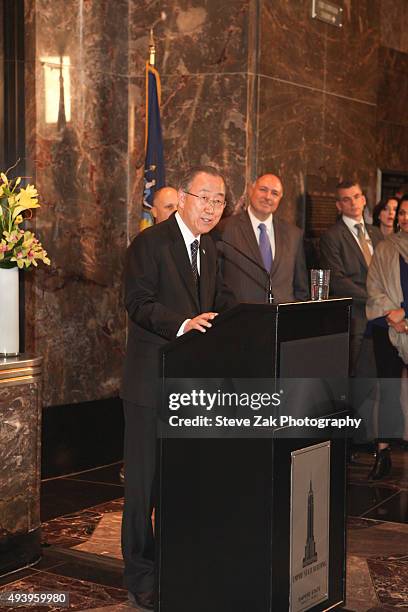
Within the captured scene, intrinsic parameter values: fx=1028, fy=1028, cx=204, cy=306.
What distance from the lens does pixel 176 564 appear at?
3.76m

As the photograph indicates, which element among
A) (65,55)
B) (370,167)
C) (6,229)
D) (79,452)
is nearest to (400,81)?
(370,167)

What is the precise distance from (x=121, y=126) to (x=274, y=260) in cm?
176

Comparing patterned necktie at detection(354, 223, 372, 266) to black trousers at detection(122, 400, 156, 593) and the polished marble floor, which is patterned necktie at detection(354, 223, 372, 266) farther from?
black trousers at detection(122, 400, 156, 593)

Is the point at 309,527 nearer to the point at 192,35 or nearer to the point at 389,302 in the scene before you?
the point at 389,302

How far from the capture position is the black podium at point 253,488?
3559 mm

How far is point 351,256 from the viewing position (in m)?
7.16

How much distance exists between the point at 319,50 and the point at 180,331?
14.9 feet

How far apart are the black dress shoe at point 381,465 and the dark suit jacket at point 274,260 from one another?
1251 mm

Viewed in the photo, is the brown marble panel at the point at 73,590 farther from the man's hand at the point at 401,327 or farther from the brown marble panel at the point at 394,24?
the brown marble panel at the point at 394,24

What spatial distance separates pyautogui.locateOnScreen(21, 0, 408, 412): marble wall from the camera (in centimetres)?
686

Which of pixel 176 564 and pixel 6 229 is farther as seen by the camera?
pixel 6 229

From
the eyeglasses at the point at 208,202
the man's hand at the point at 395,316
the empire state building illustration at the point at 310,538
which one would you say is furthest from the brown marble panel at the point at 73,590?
the man's hand at the point at 395,316

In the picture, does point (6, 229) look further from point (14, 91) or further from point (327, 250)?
point (327, 250)

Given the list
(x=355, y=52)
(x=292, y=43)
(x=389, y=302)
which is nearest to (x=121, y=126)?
(x=292, y=43)
